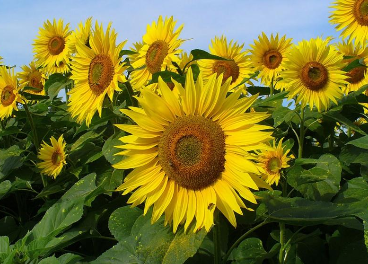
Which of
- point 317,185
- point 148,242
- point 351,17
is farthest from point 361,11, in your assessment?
point 148,242

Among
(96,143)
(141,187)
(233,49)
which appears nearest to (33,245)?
(141,187)

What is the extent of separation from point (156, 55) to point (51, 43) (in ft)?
7.42

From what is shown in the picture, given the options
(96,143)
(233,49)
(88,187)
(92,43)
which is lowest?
(88,187)

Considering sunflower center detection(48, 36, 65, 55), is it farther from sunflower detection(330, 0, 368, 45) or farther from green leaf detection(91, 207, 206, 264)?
green leaf detection(91, 207, 206, 264)

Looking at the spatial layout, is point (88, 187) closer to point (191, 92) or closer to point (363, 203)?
point (191, 92)

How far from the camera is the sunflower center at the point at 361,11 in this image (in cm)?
494

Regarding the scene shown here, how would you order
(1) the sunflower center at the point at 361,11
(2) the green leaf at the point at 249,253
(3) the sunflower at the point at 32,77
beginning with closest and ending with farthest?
(2) the green leaf at the point at 249,253
(1) the sunflower center at the point at 361,11
(3) the sunflower at the point at 32,77

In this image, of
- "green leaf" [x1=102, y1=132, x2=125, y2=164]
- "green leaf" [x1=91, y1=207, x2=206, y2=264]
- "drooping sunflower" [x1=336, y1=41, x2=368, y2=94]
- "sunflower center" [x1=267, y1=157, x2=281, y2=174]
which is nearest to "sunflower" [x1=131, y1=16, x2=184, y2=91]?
"green leaf" [x1=102, y1=132, x2=125, y2=164]

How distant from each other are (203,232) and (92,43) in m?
1.41

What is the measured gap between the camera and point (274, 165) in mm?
2988

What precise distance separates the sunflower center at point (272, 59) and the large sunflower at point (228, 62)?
46cm

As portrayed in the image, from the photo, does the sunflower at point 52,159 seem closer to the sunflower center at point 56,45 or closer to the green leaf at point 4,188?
the green leaf at point 4,188

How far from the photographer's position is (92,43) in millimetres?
2789

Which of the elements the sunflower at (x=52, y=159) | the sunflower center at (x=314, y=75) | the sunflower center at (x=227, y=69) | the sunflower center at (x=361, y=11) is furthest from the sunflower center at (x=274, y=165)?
the sunflower center at (x=361, y=11)
